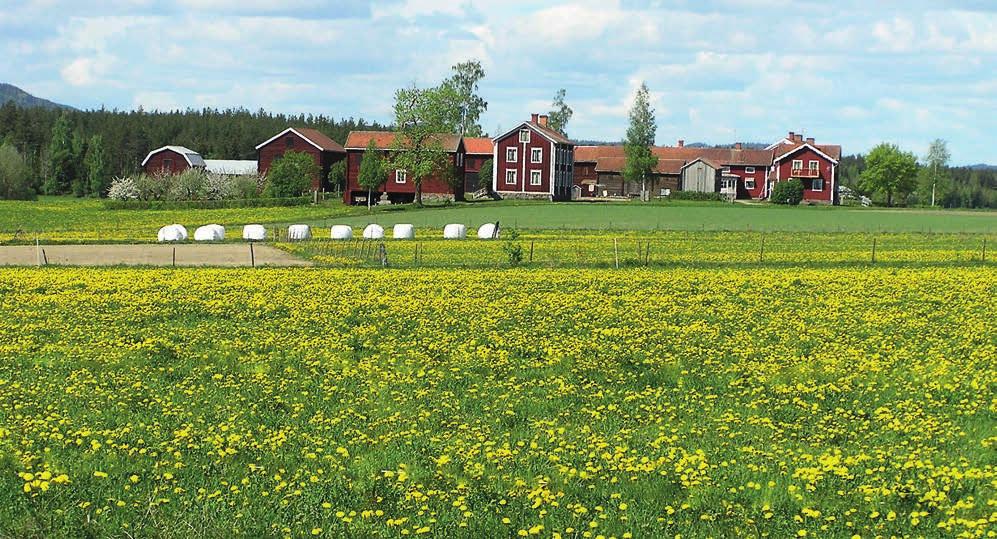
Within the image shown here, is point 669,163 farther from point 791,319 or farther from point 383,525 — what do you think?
point 383,525

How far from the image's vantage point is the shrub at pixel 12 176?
480ft

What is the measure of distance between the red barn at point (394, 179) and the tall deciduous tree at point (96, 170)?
54.9 metres

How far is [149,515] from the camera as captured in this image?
13.6m

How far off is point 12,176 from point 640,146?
8314 cm

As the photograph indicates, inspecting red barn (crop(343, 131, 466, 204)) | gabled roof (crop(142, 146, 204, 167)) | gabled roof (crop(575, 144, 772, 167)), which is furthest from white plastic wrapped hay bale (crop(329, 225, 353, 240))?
gabled roof (crop(575, 144, 772, 167))

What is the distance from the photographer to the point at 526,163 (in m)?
144

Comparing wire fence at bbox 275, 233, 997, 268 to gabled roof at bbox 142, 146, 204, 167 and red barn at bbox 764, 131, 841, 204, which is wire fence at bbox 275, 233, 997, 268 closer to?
red barn at bbox 764, 131, 841, 204

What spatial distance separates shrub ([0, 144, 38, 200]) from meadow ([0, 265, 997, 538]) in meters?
123


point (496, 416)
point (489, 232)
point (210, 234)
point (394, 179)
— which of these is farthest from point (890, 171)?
point (496, 416)

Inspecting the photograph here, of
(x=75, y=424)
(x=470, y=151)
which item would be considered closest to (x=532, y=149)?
(x=470, y=151)

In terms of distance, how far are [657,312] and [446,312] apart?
5903mm

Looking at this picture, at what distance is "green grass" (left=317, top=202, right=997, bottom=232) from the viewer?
8801 centimetres

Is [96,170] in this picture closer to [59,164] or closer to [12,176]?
[59,164]

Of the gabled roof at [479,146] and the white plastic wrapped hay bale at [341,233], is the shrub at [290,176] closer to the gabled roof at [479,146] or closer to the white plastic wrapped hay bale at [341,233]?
the gabled roof at [479,146]
